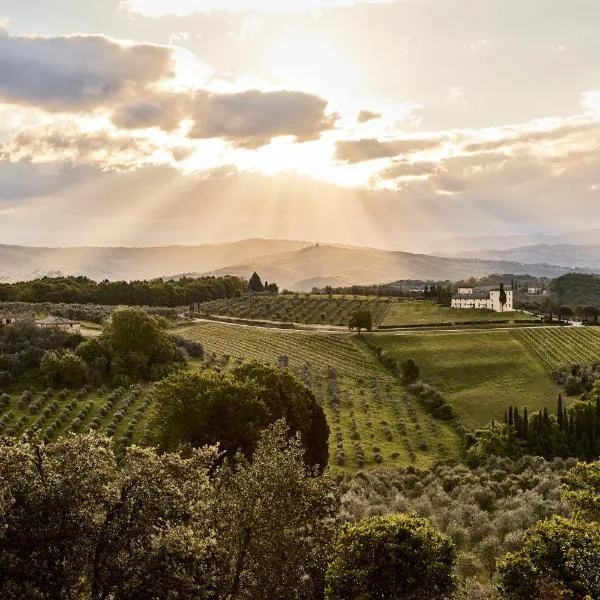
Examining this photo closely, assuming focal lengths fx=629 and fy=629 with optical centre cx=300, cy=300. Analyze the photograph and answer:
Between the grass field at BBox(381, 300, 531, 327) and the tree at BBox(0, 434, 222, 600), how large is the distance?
340ft

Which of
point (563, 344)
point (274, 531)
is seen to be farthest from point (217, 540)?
point (563, 344)

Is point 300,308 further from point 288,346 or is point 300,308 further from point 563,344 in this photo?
point 563,344

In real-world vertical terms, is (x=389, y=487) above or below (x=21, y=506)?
below

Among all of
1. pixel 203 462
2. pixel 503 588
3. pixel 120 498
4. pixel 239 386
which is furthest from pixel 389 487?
pixel 120 498

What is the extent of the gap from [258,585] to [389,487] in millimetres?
24458

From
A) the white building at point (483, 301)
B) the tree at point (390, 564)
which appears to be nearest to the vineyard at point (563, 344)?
the white building at point (483, 301)

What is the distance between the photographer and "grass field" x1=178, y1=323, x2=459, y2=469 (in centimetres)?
5694

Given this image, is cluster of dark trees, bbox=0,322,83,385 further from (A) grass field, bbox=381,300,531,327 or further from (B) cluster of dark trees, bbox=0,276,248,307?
(B) cluster of dark trees, bbox=0,276,248,307

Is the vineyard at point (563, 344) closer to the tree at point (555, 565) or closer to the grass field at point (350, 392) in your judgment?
the grass field at point (350, 392)

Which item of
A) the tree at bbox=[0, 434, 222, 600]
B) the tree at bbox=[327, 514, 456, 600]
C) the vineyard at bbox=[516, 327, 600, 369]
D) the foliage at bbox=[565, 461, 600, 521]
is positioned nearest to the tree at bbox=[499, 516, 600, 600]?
the tree at bbox=[327, 514, 456, 600]

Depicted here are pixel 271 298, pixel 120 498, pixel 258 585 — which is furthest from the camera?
pixel 271 298

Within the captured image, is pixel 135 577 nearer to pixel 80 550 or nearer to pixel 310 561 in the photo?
pixel 80 550

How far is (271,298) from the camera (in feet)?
527

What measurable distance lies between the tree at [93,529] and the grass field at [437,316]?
10376cm
